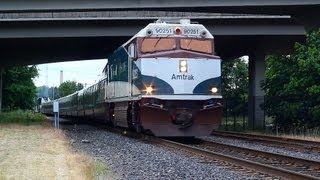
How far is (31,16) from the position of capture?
36312 millimetres

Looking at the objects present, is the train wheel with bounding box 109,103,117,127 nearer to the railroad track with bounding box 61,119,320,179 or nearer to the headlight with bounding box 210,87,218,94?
the railroad track with bounding box 61,119,320,179

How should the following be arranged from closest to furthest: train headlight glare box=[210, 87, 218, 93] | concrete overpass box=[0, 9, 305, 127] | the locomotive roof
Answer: train headlight glare box=[210, 87, 218, 93]
the locomotive roof
concrete overpass box=[0, 9, 305, 127]

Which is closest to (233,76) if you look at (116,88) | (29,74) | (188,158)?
(29,74)

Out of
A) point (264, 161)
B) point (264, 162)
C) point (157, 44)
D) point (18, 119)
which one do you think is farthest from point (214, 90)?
point (18, 119)

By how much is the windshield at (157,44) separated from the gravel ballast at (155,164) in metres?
3.53

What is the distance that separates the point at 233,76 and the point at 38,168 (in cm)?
6262

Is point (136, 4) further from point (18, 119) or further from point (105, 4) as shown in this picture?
point (18, 119)

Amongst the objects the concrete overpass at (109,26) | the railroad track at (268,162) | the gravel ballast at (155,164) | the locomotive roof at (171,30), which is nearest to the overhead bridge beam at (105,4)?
the concrete overpass at (109,26)

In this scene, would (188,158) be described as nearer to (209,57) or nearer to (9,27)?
(209,57)

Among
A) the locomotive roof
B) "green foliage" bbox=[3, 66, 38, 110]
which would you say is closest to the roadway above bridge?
the locomotive roof

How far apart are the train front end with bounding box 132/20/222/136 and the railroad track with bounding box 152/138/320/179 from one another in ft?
3.80

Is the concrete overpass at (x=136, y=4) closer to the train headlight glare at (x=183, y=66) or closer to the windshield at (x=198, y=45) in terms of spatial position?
the windshield at (x=198, y=45)

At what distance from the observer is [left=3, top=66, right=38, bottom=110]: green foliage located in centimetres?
6700

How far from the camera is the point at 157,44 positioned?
20938mm
